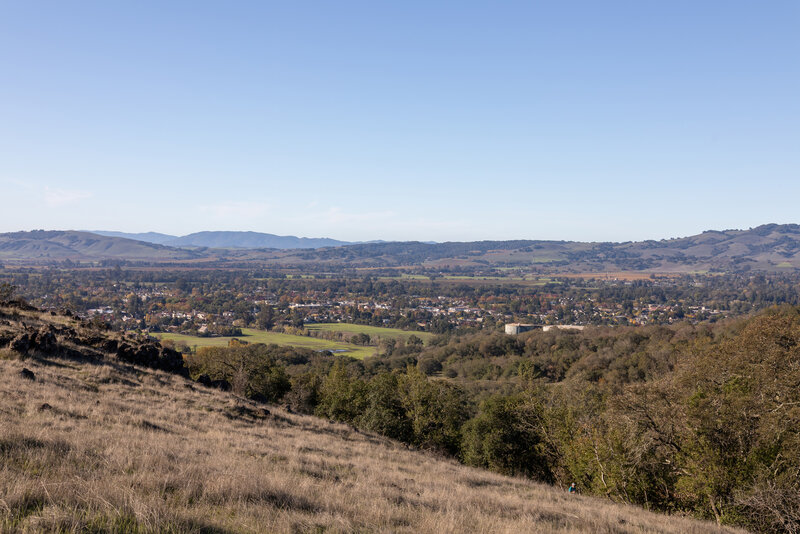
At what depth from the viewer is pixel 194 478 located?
7582 mm

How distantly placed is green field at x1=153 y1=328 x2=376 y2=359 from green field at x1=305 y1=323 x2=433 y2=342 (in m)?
13.2

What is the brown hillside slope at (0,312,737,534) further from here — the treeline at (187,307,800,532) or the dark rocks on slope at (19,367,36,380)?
the treeline at (187,307,800,532)

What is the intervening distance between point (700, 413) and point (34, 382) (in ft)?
75.6

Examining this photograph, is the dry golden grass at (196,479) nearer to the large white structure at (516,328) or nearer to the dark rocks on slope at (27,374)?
the dark rocks on slope at (27,374)

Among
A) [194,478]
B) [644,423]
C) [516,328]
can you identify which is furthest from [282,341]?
[194,478]

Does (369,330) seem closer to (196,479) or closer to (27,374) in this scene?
(27,374)

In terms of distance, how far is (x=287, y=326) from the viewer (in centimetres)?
13000

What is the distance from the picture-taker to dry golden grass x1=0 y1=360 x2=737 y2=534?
18.3 ft

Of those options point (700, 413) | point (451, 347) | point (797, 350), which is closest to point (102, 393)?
point (700, 413)

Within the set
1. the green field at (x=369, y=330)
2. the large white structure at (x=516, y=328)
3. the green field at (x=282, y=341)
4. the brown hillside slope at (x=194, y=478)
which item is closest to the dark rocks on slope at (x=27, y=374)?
the brown hillside slope at (x=194, y=478)

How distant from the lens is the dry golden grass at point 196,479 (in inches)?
219

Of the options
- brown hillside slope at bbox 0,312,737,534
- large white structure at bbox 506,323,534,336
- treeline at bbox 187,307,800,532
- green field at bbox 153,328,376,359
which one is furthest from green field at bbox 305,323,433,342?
brown hillside slope at bbox 0,312,737,534

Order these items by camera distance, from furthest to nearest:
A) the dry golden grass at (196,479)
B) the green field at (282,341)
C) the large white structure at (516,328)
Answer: the large white structure at (516,328) → the green field at (282,341) → the dry golden grass at (196,479)

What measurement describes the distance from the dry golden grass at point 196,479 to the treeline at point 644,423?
592 centimetres
